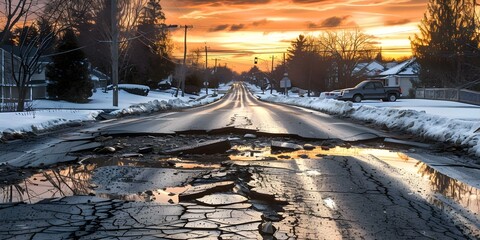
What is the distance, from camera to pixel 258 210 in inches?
Answer: 208

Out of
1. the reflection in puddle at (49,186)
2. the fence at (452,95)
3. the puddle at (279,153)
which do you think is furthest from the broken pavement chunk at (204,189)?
the fence at (452,95)

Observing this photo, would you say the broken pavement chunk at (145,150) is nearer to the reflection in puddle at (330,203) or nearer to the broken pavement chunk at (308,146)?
the broken pavement chunk at (308,146)

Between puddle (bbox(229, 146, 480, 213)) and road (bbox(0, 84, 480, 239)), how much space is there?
0.02m

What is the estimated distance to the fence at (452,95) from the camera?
3520 cm

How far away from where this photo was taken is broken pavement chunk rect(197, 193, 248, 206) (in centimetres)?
555

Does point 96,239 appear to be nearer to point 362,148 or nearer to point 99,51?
point 362,148

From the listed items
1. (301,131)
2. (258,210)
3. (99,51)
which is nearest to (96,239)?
(258,210)

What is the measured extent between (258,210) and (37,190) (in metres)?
3.12

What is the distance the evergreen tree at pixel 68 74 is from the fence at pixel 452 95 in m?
31.5

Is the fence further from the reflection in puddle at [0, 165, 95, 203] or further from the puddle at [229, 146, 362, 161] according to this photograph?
the reflection in puddle at [0, 165, 95, 203]

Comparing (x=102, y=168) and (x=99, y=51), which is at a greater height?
(x=99, y=51)

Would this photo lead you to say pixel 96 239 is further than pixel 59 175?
No

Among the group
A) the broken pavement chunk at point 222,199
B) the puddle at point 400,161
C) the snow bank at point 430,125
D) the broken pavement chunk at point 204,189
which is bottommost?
the puddle at point 400,161

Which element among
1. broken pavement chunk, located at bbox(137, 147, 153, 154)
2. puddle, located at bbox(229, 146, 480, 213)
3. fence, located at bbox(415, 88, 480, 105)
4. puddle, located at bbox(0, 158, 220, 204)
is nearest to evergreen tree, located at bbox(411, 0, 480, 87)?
fence, located at bbox(415, 88, 480, 105)
